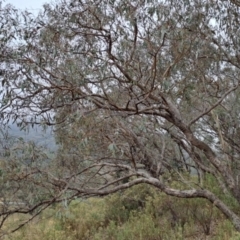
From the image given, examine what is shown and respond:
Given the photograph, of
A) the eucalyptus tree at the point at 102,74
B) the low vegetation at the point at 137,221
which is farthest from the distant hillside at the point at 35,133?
the low vegetation at the point at 137,221

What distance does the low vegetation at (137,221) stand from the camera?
266 inches

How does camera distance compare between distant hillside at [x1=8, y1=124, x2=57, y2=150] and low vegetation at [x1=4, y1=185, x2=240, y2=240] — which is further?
low vegetation at [x1=4, y1=185, x2=240, y2=240]

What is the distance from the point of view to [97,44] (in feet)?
20.9

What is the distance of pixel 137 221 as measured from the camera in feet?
24.6

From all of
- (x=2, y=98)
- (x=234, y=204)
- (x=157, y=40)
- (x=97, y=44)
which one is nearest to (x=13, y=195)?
(x=2, y=98)

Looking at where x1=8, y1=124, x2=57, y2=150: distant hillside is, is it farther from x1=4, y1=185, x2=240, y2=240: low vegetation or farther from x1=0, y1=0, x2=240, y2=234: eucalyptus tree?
x1=4, y1=185, x2=240, y2=240: low vegetation

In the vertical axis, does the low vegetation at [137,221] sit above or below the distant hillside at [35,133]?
below

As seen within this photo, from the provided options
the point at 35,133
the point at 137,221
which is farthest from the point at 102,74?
the point at 137,221

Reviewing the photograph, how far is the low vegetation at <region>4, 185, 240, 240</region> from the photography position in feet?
22.2

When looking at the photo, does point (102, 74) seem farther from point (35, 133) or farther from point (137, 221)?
point (137, 221)

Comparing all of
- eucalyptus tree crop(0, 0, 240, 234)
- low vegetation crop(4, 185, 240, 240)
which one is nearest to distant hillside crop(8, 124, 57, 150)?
eucalyptus tree crop(0, 0, 240, 234)

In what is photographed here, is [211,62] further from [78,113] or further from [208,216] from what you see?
[78,113]

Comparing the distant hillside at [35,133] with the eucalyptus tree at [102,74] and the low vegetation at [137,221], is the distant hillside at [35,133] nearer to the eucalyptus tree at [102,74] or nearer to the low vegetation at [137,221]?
the eucalyptus tree at [102,74]

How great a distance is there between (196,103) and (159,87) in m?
2.91
